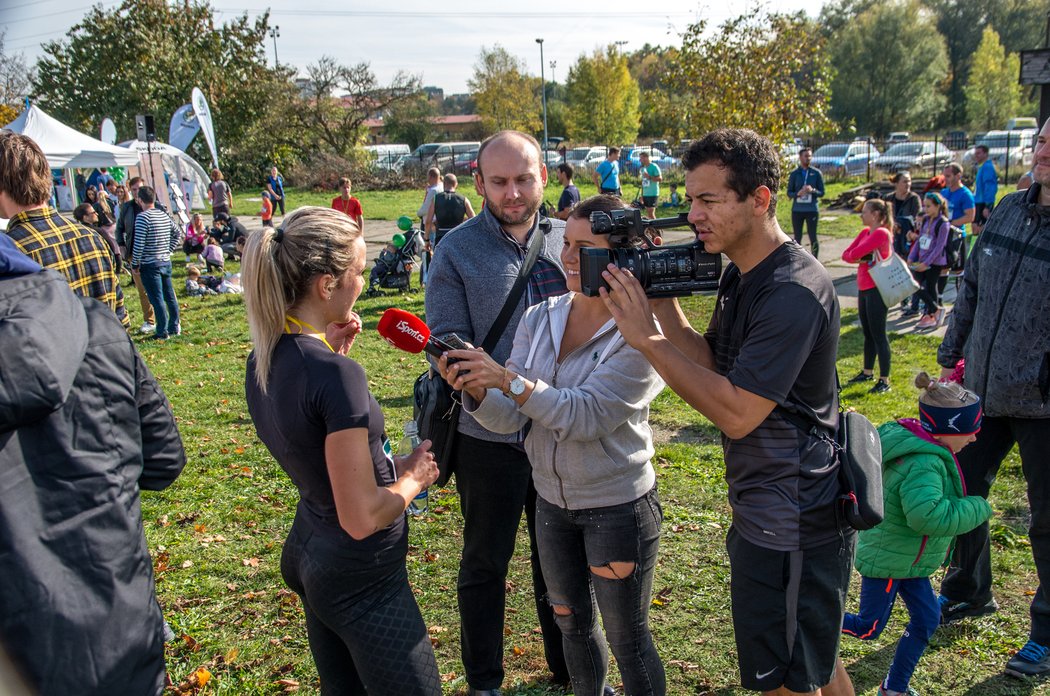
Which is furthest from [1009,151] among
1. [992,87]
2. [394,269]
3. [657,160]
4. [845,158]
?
[992,87]

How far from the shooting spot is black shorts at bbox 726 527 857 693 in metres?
2.24

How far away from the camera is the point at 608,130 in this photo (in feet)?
146

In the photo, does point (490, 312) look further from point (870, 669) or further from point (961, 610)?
point (961, 610)

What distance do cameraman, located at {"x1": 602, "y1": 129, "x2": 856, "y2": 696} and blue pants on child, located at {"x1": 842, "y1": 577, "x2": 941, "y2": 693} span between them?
74 cm

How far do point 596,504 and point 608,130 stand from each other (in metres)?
44.1

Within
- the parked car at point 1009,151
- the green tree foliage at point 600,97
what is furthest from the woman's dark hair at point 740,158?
the green tree foliage at point 600,97

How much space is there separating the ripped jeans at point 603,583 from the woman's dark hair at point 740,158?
1.07 metres

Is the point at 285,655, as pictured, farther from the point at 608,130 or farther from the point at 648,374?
the point at 608,130

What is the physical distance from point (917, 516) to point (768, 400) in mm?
1049

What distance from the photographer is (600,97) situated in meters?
44.1

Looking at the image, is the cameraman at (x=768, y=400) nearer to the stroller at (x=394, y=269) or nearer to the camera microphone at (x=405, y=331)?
the camera microphone at (x=405, y=331)

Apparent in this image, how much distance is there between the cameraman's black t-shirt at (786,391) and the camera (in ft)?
6.89

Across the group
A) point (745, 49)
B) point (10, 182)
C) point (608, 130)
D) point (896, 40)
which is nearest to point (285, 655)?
point (10, 182)

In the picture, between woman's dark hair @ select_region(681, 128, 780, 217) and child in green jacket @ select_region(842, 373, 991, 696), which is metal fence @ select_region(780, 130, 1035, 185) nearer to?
child in green jacket @ select_region(842, 373, 991, 696)
